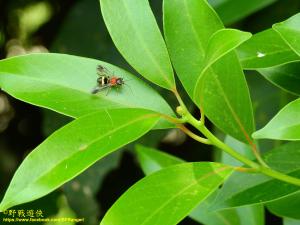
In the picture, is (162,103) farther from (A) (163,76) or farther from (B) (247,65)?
(B) (247,65)

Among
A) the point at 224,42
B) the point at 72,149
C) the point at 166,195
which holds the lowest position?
the point at 166,195

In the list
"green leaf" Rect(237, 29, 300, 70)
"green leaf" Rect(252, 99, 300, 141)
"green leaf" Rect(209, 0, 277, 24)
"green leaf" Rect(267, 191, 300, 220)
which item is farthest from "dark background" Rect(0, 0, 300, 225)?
"green leaf" Rect(252, 99, 300, 141)

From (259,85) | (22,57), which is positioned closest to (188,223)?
(259,85)

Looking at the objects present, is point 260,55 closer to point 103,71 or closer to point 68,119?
point 103,71

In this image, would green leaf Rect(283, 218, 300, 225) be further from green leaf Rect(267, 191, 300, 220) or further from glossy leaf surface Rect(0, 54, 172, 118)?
glossy leaf surface Rect(0, 54, 172, 118)

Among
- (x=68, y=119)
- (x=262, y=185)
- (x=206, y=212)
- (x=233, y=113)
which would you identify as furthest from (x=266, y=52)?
(x=68, y=119)

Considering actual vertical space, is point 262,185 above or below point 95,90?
below

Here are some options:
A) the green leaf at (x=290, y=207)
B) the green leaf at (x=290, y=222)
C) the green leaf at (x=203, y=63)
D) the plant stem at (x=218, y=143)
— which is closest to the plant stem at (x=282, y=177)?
the plant stem at (x=218, y=143)
